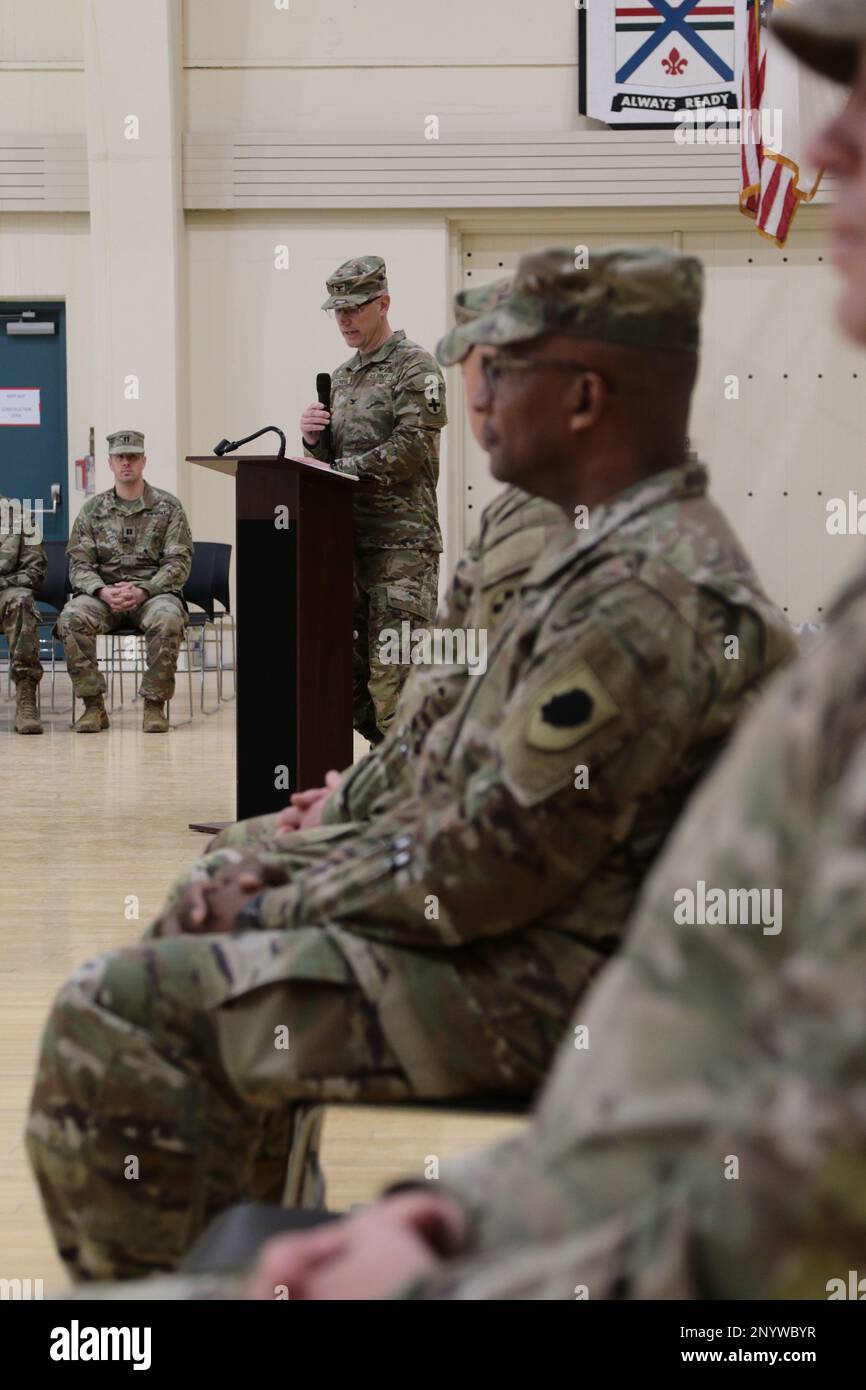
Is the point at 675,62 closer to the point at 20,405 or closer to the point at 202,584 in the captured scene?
the point at 202,584

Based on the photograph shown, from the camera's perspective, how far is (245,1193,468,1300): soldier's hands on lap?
70 cm

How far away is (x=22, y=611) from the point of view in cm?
784

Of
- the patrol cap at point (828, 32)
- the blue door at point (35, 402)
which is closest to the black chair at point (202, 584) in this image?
the blue door at point (35, 402)

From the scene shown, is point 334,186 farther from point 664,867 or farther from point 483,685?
point 664,867

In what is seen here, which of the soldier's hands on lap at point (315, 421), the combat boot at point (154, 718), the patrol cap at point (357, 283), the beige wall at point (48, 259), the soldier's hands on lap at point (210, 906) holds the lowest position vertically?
the combat boot at point (154, 718)

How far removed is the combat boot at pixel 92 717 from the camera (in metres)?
7.61

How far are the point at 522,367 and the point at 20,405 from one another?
30.6 ft

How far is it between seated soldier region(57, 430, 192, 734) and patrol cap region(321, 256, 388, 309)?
3084 mm

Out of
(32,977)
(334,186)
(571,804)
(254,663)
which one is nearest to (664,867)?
(571,804)

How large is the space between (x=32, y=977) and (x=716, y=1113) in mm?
2816

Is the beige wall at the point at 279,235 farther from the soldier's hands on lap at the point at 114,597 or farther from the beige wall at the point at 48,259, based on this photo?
the soldier's hands on lap at the point at 114,597

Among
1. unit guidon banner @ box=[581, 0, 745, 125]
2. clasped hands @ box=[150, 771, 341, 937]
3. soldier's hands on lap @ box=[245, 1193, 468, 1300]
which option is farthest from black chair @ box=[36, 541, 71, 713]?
soldier's hands on lap @ box=[245, 1193, 468, 1300]

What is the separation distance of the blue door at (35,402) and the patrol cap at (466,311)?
876 centimetres

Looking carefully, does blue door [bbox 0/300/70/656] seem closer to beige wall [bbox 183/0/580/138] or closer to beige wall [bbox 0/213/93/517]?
beige wall [bbox 0/213/93/517]
